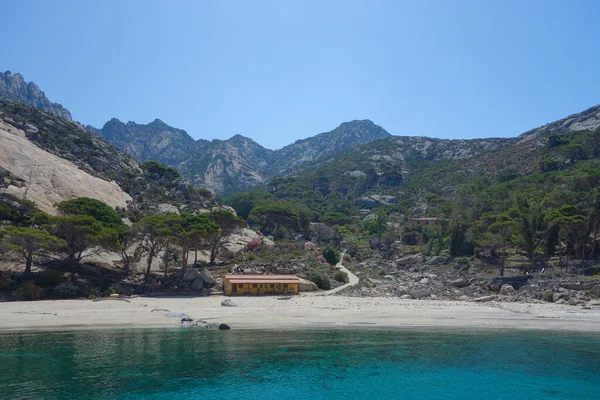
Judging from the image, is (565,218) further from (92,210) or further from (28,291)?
(28,291)

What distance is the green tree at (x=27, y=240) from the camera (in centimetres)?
3731

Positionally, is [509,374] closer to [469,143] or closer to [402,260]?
[402,260]

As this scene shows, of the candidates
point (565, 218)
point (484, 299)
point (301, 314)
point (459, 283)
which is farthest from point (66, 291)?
point (565, 218)

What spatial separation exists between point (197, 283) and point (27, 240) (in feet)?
53.5

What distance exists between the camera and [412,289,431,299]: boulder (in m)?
42.7

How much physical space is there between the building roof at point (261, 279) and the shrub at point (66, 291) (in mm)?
14672

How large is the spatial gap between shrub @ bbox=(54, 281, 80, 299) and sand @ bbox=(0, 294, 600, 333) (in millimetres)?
1951

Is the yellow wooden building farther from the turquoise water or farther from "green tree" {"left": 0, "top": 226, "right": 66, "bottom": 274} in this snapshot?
"green tree" {"left": 0, "top": 226, "right": 66, "bottom": 274}

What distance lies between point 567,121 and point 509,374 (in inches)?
6181

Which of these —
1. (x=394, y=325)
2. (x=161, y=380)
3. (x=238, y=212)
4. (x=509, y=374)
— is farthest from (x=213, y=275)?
(x=238, y=212)

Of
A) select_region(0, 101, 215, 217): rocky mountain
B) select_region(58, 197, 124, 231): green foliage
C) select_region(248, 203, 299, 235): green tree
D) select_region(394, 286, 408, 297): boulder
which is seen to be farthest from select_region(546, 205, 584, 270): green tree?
select_region(0, 101, 215, 217): rocky mountain

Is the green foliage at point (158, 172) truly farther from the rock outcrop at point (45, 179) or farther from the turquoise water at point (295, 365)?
the turquoise water at point (295, 365)

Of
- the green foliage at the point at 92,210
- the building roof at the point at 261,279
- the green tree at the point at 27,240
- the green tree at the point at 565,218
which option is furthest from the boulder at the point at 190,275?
the green tree at the point at 565,218

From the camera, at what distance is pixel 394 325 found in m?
31.5
